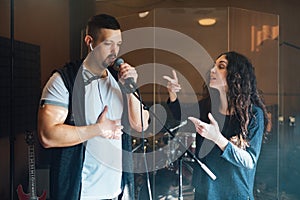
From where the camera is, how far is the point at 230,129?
5.17ft

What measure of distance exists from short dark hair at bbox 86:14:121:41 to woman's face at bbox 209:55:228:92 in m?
0.44

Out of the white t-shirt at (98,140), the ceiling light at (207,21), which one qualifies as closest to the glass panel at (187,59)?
the ceiling light at (207,21)

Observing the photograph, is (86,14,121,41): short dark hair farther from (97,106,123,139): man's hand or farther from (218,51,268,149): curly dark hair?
(218,51,268,149): curly dark hair

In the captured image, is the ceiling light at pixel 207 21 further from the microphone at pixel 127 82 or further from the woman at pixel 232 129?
the microphone at pixel 127 82

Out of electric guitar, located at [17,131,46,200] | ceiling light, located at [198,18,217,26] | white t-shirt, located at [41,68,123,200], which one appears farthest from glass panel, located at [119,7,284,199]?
electric guitar, located at [17,131,46,200]

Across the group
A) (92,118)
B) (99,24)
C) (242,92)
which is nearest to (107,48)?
(99,24)

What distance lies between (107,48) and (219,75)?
49 cm

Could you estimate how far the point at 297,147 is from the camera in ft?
5.73

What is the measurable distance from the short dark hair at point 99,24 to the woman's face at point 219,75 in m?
0.44

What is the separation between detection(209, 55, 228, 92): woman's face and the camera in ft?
5.26

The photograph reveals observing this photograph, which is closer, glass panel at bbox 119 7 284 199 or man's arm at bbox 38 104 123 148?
man's arm at bbox 38 104 123 148

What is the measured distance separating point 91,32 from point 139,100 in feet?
1.14

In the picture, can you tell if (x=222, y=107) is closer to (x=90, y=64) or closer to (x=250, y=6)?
(x=250, y=6)

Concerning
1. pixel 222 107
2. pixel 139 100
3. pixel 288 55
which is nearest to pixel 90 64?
pixel 139 100
